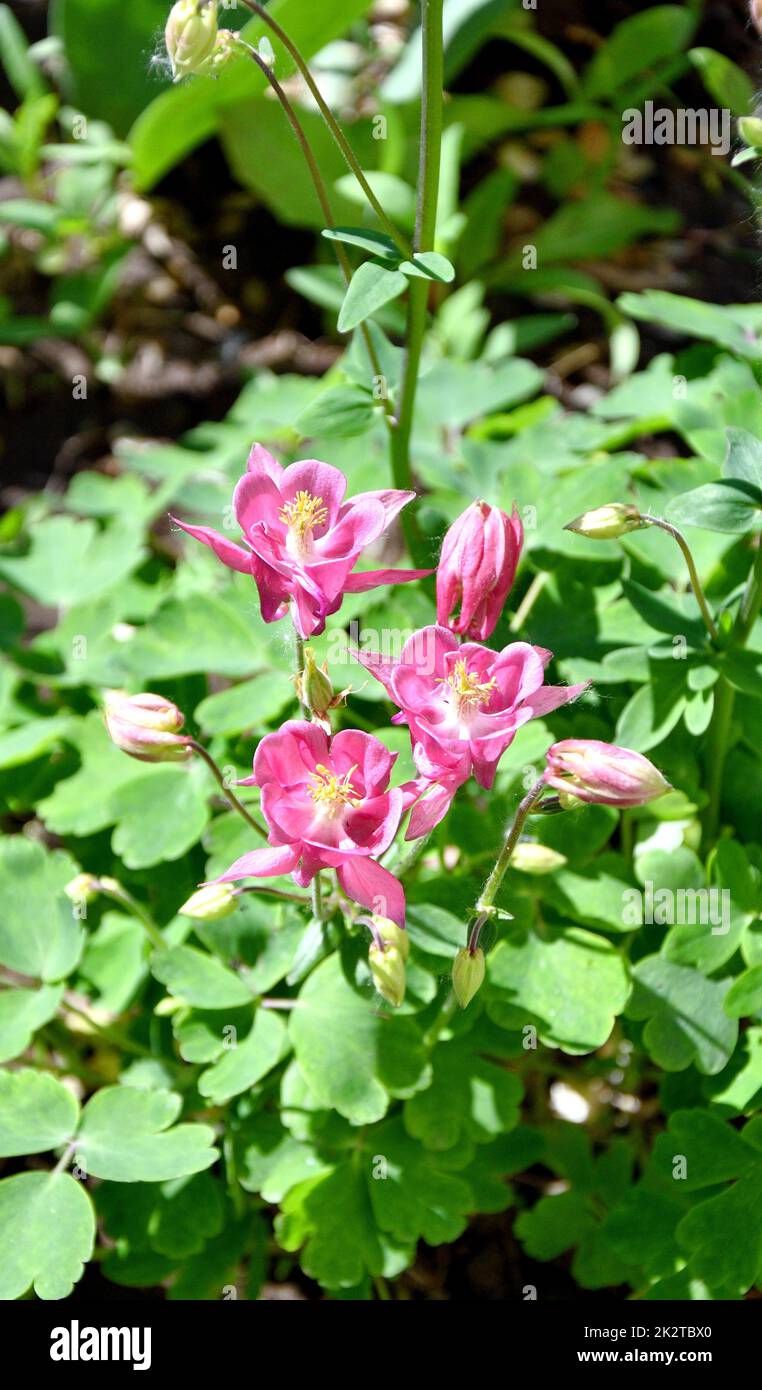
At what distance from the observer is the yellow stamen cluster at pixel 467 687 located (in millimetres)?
1117

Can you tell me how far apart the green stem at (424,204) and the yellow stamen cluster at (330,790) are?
47cm

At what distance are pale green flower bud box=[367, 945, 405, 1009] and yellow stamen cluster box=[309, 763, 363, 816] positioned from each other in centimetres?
13

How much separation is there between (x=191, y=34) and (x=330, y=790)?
0.66 metres

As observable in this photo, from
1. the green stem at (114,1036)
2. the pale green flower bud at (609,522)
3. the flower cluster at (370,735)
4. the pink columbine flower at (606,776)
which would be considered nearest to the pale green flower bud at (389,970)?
the flower cluster at (370,735)

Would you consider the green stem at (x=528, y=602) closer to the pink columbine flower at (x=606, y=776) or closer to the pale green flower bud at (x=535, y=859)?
the pale green flower bud at (x=535, y=859)

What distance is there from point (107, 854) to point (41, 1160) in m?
0.47

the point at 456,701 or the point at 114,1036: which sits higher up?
the point at 456,701

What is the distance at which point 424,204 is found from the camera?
130cm

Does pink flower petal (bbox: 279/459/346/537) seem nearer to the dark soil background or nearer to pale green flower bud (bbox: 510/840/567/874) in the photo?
pale green flower bud (bbox: 510/840/567/874)

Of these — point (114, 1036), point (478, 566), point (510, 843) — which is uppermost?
point (478, 566)

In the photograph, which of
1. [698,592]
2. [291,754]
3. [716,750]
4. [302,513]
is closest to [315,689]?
[291,754]

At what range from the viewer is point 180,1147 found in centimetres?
136

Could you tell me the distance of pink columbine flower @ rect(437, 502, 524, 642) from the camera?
3.83 feet

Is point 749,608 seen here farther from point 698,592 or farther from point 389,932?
point 389,932
